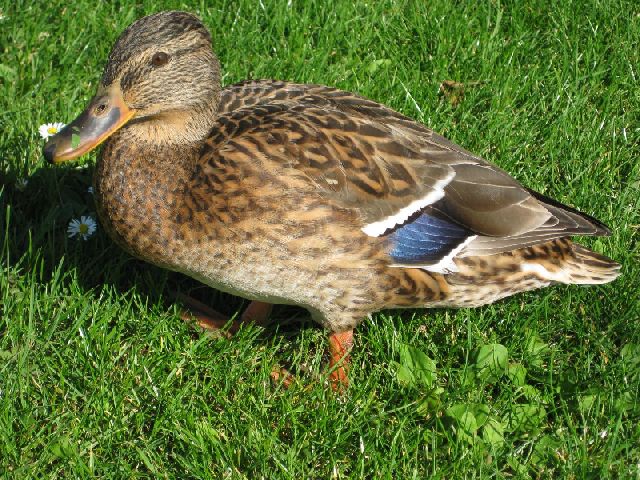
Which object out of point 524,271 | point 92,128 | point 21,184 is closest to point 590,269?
point 524,271

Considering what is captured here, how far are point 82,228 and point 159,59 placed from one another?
4.05ft

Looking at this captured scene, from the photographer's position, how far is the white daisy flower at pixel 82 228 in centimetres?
476

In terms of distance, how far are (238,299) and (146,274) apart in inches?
20.6

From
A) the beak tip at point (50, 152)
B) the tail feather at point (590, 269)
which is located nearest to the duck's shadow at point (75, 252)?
the beak tip at point (50, 152)

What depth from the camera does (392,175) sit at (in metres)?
4.08

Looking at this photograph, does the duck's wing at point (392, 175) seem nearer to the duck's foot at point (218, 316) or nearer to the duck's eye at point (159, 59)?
the duck's eye at point (159, 59)

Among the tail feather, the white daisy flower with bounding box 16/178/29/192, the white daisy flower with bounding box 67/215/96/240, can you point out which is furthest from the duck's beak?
the tail feather

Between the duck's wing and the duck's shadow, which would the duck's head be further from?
the duck's shadow

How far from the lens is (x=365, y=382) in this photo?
13.8 ft

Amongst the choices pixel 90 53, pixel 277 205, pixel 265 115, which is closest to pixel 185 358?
pixel 277 205

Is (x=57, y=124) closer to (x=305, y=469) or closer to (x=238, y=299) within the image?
(x=238, y=299)

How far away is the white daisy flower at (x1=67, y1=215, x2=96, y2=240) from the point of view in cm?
476

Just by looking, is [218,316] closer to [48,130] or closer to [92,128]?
[92,128]

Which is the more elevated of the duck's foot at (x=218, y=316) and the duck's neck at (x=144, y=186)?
the duck's neck at (x=144, y=186)
